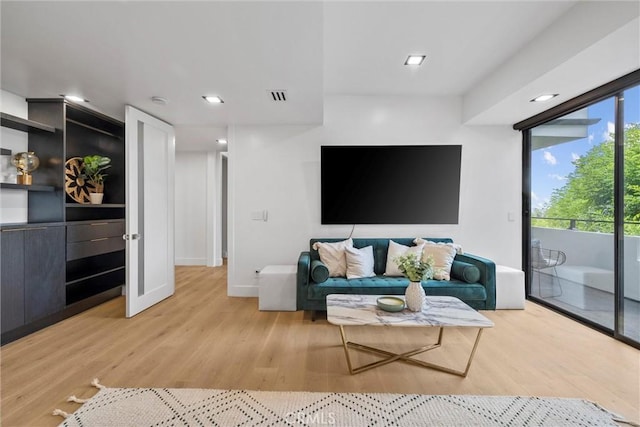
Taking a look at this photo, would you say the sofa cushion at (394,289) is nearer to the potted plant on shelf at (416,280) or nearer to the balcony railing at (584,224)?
the potted plant on shelf at (416,280)

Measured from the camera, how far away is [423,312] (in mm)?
2193

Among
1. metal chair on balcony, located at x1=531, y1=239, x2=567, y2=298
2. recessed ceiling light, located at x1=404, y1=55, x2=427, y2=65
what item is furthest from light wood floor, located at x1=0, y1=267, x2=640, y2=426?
recessed ceiling light, located at x1=404, y1=55, x2=427, y2=65

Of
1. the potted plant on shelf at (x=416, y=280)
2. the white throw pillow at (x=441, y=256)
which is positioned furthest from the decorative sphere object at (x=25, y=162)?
the white throw pillow at (x=441, y=256)

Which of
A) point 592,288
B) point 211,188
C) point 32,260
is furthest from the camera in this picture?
point 211,188

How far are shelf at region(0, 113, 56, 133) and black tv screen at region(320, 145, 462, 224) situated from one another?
3.07m

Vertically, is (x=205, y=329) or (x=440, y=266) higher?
(x=440, y=266)

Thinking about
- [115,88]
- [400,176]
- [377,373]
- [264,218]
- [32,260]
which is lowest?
[377,373]

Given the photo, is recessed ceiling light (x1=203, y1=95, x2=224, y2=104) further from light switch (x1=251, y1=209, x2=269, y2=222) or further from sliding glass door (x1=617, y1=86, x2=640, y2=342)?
sliding glass door (x1=617, y1=86, x2=640, y2=342)

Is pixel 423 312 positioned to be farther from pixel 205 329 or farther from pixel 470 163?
pixel 470 163

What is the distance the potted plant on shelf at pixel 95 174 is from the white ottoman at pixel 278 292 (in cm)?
241

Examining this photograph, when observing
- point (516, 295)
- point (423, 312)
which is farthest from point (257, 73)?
point (516, 295)

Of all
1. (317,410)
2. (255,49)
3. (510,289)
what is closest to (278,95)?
(255,49)

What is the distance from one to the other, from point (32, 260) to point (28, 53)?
1.87 meters

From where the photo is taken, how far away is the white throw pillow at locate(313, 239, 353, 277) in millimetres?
3432
